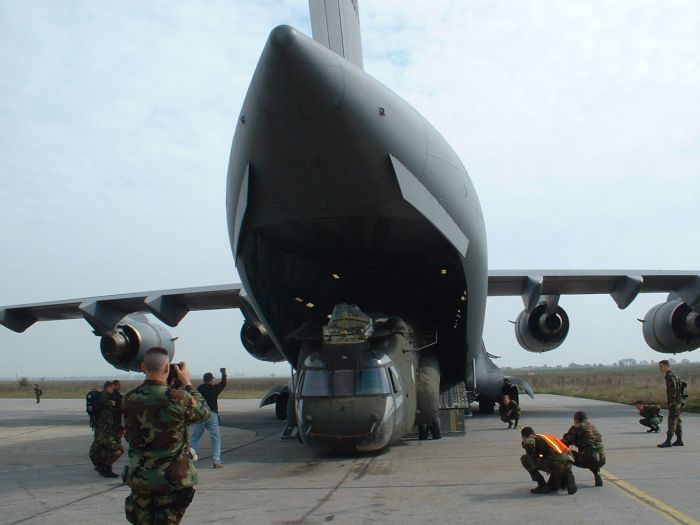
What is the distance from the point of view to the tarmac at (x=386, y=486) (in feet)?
18.2

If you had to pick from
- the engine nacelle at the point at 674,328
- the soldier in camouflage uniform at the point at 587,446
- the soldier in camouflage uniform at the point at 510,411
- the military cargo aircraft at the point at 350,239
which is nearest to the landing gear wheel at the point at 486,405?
the soldier in camouflage uniform at the point at 510,411

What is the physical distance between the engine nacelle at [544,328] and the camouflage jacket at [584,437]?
1037 cm

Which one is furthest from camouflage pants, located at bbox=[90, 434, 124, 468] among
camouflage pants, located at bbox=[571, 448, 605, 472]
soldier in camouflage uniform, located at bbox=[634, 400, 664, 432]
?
soldier in camouflage uniform, located at bbox=[634, 400, 664, 432]

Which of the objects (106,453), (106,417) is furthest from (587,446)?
(106,417)

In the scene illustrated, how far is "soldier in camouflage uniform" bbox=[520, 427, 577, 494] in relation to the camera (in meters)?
6.30

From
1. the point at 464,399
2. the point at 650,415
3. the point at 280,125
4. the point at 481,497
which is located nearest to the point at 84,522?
the point at 481,497

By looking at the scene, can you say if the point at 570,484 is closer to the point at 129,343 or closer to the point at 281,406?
the point at 281,406

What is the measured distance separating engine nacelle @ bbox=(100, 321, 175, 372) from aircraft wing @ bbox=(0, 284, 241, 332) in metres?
0.46

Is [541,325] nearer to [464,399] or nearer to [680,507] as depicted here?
[464,399]

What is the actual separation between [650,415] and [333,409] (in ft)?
20.7

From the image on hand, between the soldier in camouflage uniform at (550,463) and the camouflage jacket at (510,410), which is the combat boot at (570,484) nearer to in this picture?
the soldier in camouflage uniform at (550,463)

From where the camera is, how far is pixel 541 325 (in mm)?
17156

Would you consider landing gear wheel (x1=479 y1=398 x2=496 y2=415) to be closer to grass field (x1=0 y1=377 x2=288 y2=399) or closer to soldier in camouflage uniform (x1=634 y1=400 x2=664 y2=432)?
soldier in camouflage uniform (x1=634 y1=400 x2=664 y2=432)

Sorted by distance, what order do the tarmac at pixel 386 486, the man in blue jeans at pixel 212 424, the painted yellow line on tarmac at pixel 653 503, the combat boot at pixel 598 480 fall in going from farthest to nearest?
the man in blue jeans at pixel 212 424
the combat boot at pixel 598 480
the tarmac at pixel 386 486
the painted yellow line on tarmac at pixel 653 503
